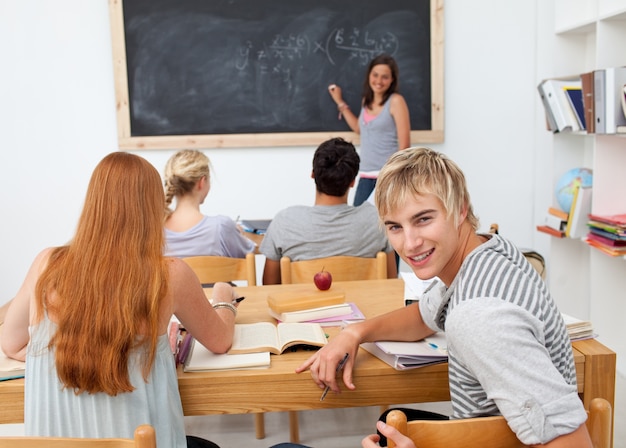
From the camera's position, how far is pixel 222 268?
96.1 inches

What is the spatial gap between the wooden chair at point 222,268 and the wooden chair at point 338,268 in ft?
0.36

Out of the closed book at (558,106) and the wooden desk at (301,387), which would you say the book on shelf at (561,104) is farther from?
the wooden desk at (301,387)

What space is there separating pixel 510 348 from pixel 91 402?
869 mm

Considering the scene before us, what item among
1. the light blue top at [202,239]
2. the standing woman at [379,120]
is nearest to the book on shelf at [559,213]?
the standing woman at [379,120]

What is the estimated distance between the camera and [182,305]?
151cm

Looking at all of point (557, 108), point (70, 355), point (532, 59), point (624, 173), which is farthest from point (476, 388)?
point (532, 59)

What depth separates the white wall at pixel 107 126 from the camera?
4.41m

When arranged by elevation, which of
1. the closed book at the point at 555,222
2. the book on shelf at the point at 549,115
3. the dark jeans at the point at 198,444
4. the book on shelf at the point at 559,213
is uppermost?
the book on shelf at the point at 549,115

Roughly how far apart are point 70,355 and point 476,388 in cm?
79

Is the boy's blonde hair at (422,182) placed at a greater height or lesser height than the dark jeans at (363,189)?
greater

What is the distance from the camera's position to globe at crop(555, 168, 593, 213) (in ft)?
12.3

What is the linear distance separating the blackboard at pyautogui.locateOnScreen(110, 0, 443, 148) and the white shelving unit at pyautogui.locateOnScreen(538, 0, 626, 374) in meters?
0.84

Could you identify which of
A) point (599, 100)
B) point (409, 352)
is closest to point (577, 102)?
point (599, 100)

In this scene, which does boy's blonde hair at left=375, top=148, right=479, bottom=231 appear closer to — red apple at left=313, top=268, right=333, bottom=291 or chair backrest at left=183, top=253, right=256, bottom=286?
red apple at left=313, top=268, right=333, bottom=291
